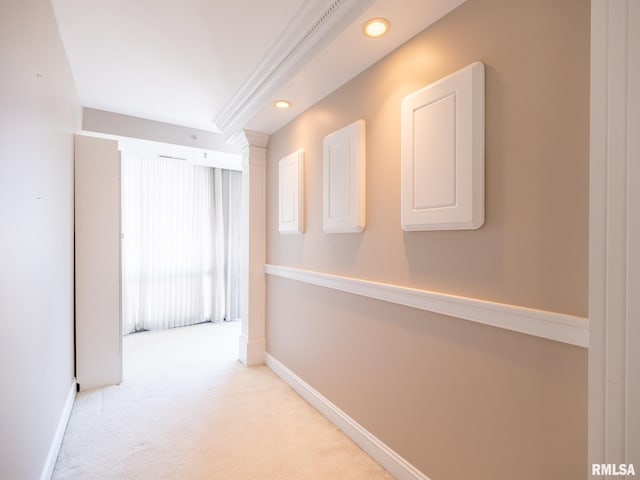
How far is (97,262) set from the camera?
8.41ft

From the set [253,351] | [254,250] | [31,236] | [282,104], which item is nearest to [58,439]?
[31,236]

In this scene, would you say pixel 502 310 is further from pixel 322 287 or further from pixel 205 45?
pixel 205 45

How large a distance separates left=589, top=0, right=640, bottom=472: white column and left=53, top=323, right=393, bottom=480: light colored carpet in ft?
4.16

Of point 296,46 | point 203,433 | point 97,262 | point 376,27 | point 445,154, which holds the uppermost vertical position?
point 296,46

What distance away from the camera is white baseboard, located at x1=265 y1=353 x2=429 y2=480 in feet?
5.17

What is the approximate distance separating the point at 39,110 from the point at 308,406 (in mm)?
2462

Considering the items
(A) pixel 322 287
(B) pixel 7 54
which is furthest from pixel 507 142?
(B) pixel 7 54

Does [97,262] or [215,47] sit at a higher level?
[215,47]

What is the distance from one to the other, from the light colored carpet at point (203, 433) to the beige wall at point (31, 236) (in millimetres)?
269

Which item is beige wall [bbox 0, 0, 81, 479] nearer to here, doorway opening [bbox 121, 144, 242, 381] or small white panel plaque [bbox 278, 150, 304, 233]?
small white panel plaque [bbox 278, 150, 304, 233]

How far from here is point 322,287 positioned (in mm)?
2281

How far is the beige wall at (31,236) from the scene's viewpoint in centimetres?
111

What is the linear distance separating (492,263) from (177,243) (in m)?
4.26

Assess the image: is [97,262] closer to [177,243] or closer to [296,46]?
[177,243]
